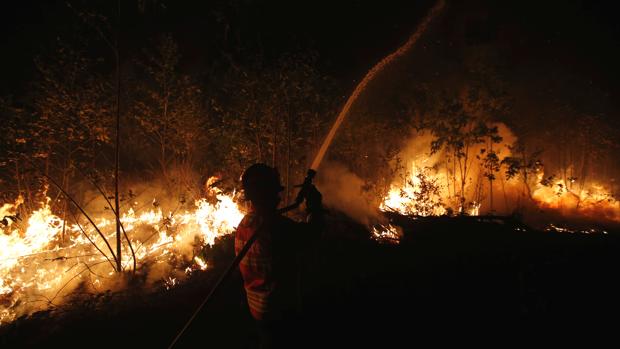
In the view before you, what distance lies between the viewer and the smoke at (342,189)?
11.8m

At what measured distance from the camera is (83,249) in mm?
7551

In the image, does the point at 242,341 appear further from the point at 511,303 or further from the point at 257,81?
the point at 257,81

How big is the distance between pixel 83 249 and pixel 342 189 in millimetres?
9032

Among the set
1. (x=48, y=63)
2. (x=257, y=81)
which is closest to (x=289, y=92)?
(x=257, y=81)

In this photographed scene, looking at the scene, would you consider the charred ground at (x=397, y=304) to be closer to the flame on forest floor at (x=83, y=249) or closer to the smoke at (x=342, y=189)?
the flame on forest floor at (x=83, y=249)

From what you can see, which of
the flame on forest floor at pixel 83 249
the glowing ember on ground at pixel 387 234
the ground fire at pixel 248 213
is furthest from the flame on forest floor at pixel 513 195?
the flame on forest floor at pixel 83 249

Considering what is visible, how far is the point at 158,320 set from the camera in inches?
212

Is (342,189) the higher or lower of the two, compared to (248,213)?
higher

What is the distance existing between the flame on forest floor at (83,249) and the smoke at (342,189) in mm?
4119

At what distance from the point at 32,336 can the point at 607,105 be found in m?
24.4

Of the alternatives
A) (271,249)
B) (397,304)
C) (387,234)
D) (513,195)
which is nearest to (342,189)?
(387,234)

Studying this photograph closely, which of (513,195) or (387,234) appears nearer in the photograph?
(387,234)

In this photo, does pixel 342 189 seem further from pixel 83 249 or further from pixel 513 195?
pixel 513 195

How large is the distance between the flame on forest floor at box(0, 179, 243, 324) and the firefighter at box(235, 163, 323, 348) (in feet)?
15.5
